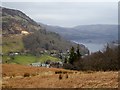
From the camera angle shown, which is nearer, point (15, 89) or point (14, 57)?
point (15, 89)

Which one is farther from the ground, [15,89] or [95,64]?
[15,89]

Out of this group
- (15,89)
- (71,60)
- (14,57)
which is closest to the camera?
(15,89)

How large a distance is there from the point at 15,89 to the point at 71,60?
51.3m

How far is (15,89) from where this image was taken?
13.7 meters

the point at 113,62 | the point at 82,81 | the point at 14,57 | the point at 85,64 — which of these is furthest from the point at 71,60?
the point at 14,57

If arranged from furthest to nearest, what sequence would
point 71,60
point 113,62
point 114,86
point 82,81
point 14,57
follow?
point 14,57, point 71,60, point 113,62, point 82,81, point 114,86

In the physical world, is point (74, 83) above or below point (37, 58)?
above

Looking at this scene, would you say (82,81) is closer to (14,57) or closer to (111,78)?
(111,78)

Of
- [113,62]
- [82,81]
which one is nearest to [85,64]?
[113,62]

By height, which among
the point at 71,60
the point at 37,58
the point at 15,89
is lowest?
the point at 37,58

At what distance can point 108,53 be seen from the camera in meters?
60.5

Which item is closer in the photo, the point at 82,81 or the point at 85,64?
the point at 82,81

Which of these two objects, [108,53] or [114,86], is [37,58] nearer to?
[108,53]

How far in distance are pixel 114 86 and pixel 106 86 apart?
368mm
